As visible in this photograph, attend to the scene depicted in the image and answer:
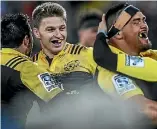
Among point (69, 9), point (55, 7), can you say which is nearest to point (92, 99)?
point (55, 7)

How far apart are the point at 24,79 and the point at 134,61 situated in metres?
0.48

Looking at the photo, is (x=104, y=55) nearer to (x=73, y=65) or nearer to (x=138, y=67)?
(x=138, y=67)

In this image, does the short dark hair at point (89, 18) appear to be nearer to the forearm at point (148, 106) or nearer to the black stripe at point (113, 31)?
the black stripe at point (113, 31)

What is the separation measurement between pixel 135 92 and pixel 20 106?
52cm

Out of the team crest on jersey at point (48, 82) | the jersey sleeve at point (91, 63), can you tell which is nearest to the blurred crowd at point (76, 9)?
the jersey sleeve at point (91, 63)

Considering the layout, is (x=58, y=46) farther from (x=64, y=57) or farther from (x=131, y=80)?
(x=131, y=80)

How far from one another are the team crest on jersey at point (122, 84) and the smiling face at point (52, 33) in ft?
1.36

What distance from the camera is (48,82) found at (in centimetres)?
210

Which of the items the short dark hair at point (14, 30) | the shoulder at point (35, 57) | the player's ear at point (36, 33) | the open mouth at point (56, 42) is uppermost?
the short dark hair at point (14, 30)

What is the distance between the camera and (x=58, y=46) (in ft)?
7.71

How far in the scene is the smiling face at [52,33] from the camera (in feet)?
7.51

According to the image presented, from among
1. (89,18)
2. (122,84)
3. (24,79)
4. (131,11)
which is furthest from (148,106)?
(89,18)

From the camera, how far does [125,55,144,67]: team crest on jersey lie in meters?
2.02

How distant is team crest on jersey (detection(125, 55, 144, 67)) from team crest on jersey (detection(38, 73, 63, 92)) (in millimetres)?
323
